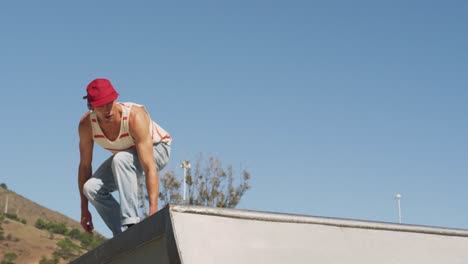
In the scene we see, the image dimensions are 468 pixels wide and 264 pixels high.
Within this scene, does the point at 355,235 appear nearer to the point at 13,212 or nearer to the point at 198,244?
the point at 198,244

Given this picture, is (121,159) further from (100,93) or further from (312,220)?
(312,220)

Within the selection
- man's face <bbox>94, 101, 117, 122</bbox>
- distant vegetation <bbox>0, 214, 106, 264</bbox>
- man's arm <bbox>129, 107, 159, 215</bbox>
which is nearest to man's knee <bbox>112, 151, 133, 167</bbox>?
man's arm <bbox>129, 107, 159, 215</bbox>

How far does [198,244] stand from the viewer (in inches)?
115

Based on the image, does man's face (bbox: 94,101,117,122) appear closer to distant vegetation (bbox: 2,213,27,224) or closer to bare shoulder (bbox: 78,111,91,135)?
bare shoulder (bbox: 78,111,91,135)

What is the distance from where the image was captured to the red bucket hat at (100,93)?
15.3 feet

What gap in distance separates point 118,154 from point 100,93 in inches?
19.7

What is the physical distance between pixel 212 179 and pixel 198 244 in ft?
71.5

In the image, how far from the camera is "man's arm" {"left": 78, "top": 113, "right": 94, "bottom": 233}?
5.14m

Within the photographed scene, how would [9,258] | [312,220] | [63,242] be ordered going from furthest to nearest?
[63,242] < [9,258] < [312,220]

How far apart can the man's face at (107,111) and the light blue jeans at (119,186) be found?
281 millimetres

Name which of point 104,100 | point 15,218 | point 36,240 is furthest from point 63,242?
point 104,100

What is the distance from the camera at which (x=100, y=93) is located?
15.3 ft

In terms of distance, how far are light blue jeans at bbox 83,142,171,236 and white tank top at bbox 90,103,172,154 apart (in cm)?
6

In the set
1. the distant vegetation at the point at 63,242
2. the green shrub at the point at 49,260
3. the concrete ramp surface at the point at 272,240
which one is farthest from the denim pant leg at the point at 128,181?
the green shrub at the point at 49,260
